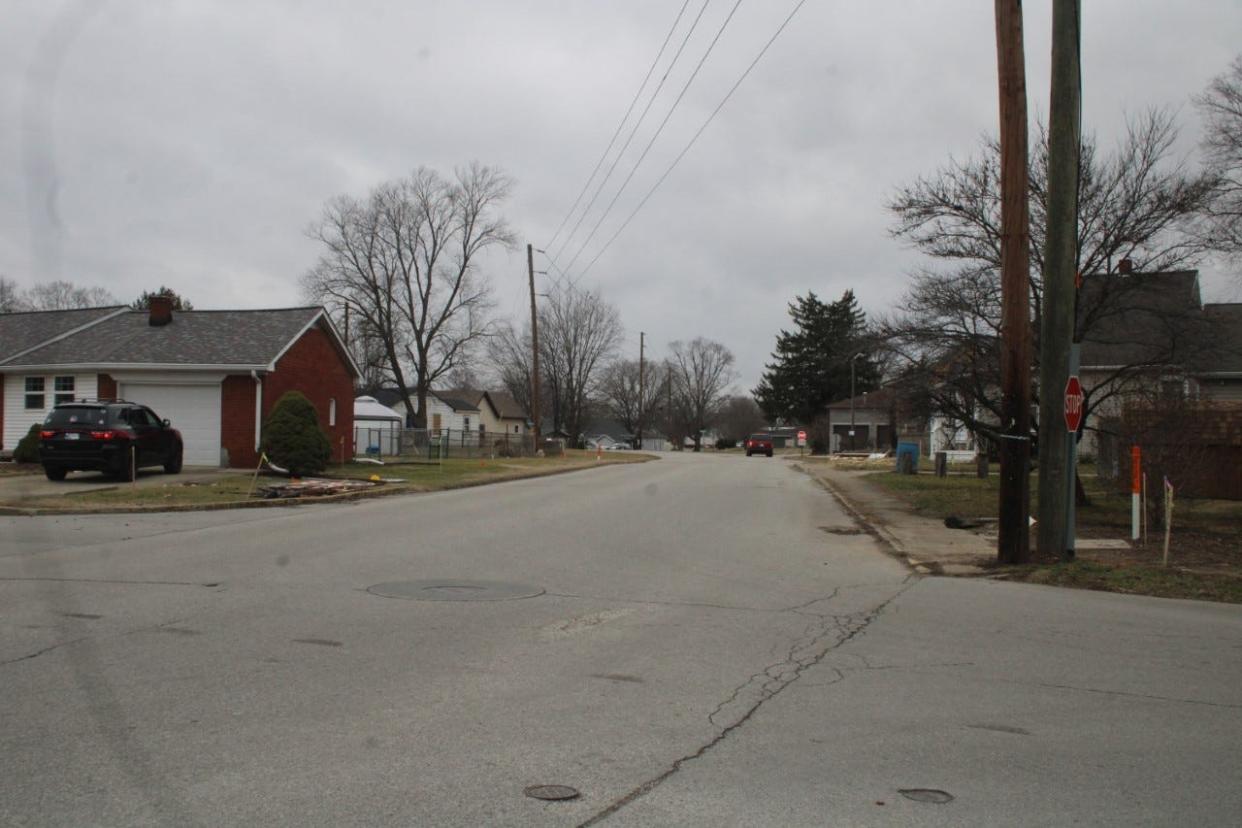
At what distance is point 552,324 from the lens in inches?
A: 3199

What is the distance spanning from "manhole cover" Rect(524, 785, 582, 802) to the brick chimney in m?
30.2

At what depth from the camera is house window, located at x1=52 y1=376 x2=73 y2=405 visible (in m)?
28.4

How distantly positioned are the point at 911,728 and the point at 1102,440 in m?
19.0

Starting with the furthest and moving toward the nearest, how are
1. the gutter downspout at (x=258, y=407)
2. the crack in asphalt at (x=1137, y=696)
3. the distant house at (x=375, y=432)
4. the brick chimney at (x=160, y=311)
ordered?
the distant house at (x=375, y=432) < the brick chimney at (x=160, y=311) < the gutter downspout at (x=258, y=407) < the crack in asphalt at (x=1137, y=696)

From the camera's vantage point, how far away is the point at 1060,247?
38.7ft

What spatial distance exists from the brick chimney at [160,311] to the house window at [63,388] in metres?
3.30

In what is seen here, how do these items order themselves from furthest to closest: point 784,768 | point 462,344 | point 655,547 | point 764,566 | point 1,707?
point 462,344 < point 655,547 < point 764,566 < point 1,707 < point 784,768

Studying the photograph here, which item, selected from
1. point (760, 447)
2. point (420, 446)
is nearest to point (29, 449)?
point (420, 446)

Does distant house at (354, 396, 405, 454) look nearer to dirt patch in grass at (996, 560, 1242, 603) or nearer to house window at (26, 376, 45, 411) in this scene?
house window at (26, 376, 45, 411)

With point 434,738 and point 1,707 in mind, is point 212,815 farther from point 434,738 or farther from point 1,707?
point 1,707

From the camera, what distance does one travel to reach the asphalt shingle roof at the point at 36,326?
30.9m

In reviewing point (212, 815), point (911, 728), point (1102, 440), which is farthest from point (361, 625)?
point (1102, 440)

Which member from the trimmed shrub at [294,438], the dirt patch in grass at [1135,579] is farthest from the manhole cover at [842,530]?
the trimmed shrub at [294,438]

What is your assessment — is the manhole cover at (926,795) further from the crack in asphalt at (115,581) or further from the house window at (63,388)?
the house window at (63,388)
